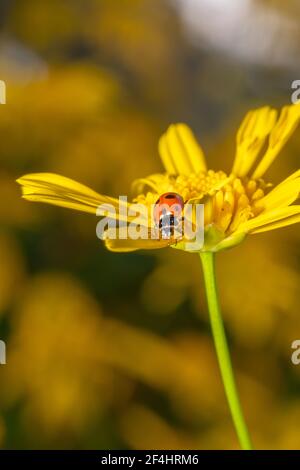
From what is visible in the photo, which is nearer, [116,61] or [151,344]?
[151,344]

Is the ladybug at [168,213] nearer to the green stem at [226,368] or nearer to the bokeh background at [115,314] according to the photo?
the green stem at [226,368]

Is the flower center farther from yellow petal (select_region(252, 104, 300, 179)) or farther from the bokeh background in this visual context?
the bokeh background

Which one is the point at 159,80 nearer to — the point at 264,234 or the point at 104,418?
the point at 264,234

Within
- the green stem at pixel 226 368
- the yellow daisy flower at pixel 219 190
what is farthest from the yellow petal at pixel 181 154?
the green stem at pixel 226 368

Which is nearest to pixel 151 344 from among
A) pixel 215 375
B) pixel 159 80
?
pixel 215 375

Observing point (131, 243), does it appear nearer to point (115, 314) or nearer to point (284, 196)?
point (284, 196)

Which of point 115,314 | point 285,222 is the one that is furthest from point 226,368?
point 115,314

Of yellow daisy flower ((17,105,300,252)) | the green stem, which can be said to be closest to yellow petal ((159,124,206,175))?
yellow daisy flower ((17,105,300,252))

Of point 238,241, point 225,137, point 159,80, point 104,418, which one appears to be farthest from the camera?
point 159,80
